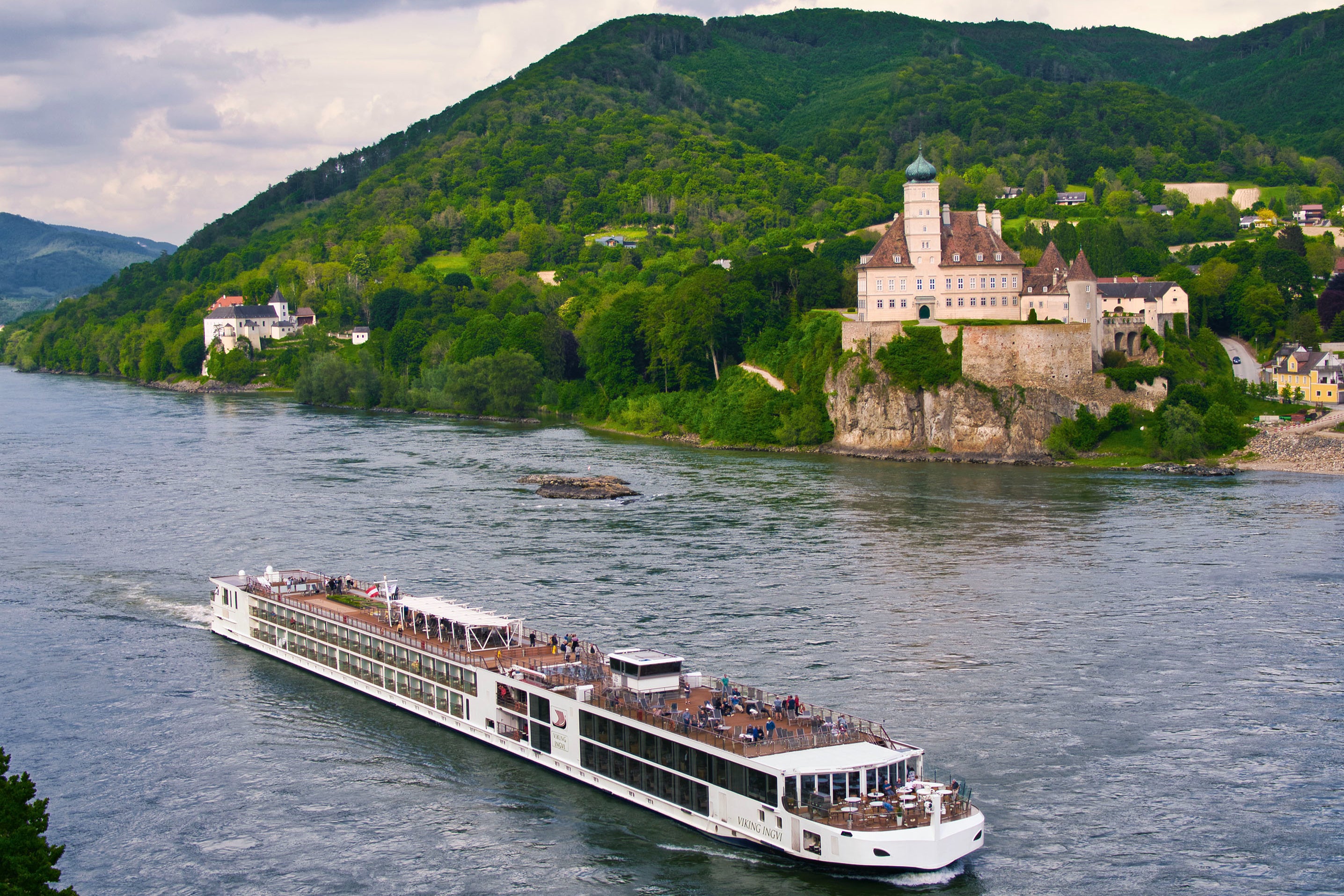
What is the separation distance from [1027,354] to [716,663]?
54438mm

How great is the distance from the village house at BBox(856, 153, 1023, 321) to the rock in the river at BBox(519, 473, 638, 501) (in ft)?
93.7

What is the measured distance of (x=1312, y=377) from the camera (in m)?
89.9

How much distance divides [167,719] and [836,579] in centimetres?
2443

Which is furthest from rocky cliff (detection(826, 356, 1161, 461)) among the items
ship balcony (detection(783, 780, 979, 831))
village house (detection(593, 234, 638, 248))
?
village house (detection(593, 234, 638, 248))

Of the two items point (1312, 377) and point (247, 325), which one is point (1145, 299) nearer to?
point (1312, 377)

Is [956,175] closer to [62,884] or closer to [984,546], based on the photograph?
[984,546]

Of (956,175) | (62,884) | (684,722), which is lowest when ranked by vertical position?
(62,884)

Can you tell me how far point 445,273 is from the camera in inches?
7151

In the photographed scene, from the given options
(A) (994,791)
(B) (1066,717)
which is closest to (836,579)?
(B) (1066,717)

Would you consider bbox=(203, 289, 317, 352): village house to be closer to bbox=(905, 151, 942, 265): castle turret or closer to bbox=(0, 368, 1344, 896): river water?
bbox=(0, 368, 1344, 896): river water

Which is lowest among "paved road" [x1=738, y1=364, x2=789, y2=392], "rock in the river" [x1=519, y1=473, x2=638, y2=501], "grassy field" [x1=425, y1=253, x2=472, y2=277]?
"rock in the river" [x1=519, y1=473, x2=638, y2=501]

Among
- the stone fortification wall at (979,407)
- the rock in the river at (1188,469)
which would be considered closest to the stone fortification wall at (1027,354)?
the stone fortification wall at (979,407)

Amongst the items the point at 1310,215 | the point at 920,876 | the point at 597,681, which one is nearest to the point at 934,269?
the point at 597,681

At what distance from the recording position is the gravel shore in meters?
76.1
